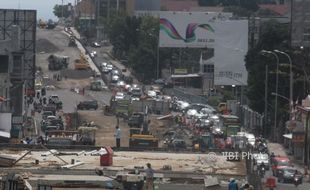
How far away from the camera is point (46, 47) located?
5226 inches

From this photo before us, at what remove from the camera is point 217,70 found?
82.2 m

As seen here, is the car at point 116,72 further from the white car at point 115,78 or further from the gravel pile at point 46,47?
the gravel pile at point 46,47

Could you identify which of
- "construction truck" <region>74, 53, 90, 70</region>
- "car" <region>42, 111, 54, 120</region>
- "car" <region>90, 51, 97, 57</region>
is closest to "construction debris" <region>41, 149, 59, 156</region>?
"car" <region>42, 111, 54, 120</region>

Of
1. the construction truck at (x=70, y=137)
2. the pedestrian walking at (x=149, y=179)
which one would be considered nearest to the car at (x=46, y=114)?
the construction truck at (x=70, y=137)

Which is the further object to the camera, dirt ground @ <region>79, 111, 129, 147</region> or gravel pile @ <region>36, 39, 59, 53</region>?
gravel pile @ <region>36, 39, 59, 53</region>

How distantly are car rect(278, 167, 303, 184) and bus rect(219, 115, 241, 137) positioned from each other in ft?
47.5

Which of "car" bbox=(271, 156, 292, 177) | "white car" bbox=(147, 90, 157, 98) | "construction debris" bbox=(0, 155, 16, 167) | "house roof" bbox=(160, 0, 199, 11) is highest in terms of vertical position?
"house roof" bbox=(160, 0, 199, 11)

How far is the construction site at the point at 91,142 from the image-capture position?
26562 millimetres

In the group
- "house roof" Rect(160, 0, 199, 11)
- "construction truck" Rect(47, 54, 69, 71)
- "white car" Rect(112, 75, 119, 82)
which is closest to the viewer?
"white car" Rect(112, 75, 119, 82)

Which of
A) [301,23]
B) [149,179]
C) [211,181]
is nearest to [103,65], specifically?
[301,23]

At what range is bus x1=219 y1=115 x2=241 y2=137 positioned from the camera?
59000mm

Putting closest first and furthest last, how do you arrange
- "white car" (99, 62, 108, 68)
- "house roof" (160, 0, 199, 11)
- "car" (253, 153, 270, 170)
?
"car" (253, 153, 270, 170) → "white car" (99, 62, 108, 68) → "house roof" (160, 0, 199, 11)

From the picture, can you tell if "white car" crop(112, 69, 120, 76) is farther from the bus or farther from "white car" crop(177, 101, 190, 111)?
the bus

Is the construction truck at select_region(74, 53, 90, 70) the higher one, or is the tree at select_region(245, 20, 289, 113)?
the tree at select_region(245, 20, 289, 113)
